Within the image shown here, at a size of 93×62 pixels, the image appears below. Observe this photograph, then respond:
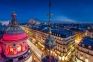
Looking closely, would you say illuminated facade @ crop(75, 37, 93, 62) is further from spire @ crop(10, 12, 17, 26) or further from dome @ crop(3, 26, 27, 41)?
spire @ crop(10, 12, 17, 26)

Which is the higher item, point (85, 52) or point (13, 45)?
point (13, 45)

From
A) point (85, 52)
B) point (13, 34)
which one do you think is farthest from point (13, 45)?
point (85, 52)

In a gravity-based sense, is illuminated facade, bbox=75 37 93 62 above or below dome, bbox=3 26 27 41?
below

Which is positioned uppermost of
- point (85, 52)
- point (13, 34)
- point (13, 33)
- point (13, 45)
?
point (13, 33)

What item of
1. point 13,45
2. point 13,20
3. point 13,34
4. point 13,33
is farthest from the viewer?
point 13,33

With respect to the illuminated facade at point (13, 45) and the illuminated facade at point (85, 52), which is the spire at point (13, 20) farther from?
the illuminated facade at point (85, 52)

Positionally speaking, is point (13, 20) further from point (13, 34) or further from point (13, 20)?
point (13, 34)

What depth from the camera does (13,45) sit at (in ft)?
132

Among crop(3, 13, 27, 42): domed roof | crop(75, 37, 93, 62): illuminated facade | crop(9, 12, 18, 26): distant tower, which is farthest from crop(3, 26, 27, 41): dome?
crop(75, 37, 93, 62): illuminated facade

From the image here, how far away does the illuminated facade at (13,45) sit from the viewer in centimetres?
3962

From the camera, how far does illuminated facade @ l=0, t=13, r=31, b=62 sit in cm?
3962

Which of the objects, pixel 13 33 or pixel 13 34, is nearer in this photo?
pixel 13 34

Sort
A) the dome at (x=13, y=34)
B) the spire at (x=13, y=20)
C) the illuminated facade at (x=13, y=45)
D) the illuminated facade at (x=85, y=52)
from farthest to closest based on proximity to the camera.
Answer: the illuminated facade at (x=85, y=52)
the spire at (x=13, y=20)
the dome at (x=13, y=34)
the illuminated facade at (x=13, y=45)

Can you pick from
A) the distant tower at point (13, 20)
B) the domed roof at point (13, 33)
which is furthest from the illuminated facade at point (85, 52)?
the distant tower at point (13, 20)
